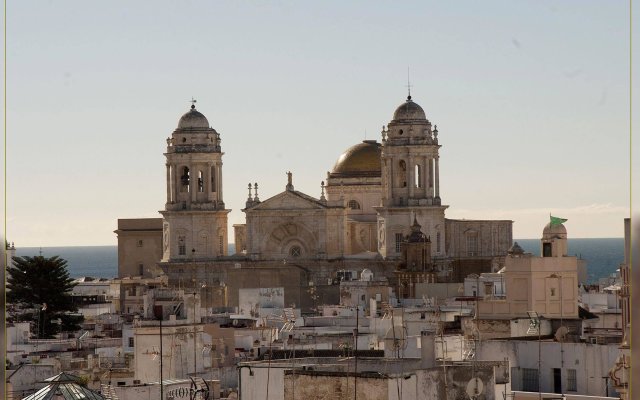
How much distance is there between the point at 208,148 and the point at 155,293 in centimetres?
5404

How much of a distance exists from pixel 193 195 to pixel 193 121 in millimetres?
3416

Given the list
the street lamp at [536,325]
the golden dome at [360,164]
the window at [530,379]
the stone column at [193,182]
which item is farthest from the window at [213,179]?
the window at [530,379]

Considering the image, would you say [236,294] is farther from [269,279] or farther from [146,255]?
[146,255]

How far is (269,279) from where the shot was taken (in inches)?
4082

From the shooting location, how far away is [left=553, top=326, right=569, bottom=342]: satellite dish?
1629 inches

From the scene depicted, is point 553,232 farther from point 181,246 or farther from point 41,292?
point 181,246

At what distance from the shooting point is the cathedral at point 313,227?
104 m

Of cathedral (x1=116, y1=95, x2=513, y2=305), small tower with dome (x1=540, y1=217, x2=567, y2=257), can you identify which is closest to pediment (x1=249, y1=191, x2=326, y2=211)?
cathedral (x1=116, y1=95, x2=513, y2=305)

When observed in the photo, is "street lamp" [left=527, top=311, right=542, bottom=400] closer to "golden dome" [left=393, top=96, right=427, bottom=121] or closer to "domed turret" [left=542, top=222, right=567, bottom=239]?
"domed turret" [left=542, top=222, right=567, bottom=239]

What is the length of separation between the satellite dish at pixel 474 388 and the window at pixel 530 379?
705 centimetres

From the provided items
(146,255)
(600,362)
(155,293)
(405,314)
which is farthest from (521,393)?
(146,255)

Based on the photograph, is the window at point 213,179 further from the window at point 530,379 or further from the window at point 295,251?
the window at point 530,379

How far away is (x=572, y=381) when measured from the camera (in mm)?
37812

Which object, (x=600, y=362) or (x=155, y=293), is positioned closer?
(x=600, y=362)
